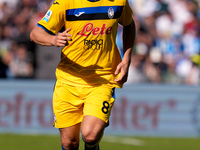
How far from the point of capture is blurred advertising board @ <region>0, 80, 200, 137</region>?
1131 cm

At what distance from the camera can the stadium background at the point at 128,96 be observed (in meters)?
11.0

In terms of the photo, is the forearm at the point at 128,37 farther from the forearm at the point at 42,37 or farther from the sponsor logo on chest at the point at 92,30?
the forearm at the point at 42,37

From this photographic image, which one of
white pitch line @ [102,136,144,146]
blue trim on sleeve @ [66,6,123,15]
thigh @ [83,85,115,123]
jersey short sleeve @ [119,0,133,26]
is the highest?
blue trim on sleeve @ [66,6,123,15]

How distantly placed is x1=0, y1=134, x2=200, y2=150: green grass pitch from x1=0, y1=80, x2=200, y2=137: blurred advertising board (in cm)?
43

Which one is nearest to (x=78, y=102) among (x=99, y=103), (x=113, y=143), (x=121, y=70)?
(x=99, y=103)

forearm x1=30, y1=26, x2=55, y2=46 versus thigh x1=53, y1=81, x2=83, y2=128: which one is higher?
forearm x1=30, y1=26, x2=55, y2=46

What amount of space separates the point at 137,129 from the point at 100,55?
5.98 metres

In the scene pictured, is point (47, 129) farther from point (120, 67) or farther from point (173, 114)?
point (120, 67)

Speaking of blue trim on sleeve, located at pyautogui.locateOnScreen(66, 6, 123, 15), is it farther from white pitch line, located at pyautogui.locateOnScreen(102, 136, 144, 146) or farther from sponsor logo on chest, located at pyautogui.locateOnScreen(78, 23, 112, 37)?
white pitch line, located at pyautogui.locateOnScreen(102, 136, 144, 146)

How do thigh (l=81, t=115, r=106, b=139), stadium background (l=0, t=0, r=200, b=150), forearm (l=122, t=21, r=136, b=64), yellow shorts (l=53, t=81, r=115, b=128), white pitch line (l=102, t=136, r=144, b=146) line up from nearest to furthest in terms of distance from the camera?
thigh (l=81, t=115, r=106, b=139) → yellow shorts (l=53, t=81, r=115, b=128) → forearm (l=122, t=21, r=136, b=64) → white pitch line (l=102, t=136, r=144, b=146) → stadium background (l=0, t=0, r=200, b=150)

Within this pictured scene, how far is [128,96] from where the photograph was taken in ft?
37.7

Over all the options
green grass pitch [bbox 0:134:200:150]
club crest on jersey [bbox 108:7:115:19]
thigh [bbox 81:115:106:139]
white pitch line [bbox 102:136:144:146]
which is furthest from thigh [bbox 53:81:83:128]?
white pitch line [bbox 102:136:144:146]

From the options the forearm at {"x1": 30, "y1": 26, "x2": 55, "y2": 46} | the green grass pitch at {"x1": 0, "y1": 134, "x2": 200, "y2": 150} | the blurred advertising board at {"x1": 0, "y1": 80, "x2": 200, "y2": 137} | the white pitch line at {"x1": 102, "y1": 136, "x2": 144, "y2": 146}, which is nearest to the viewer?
the forearm at {"x1": 30, "y1": 26, "x2": 55, "y2": 46}

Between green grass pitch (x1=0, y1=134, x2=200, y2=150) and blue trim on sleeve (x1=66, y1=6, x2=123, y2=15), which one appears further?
green grass pitch (x1=0, y1=134, x2=200, y2=150)
